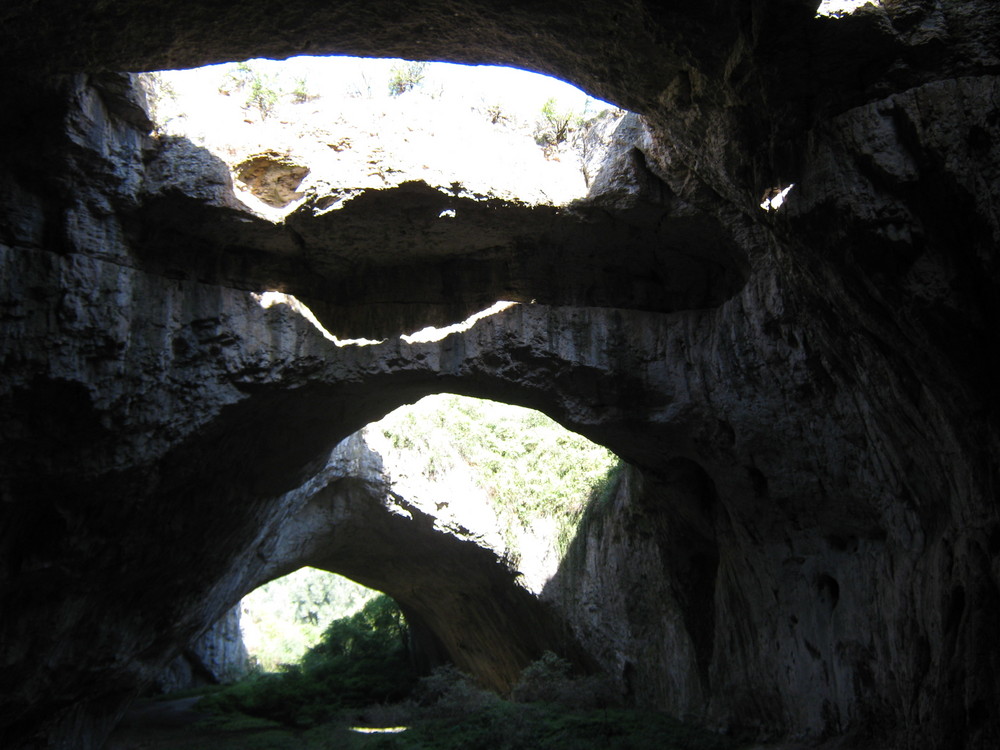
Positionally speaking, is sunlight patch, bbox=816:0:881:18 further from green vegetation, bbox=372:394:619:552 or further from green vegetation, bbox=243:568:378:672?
green vegetation, bbox=243:568:378:672

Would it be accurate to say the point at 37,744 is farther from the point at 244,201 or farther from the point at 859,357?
the point at 859,357

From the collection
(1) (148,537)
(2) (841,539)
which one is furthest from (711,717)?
(1) (148,537)

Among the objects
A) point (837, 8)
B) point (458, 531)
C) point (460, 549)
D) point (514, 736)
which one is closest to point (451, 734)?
point (514, 736)

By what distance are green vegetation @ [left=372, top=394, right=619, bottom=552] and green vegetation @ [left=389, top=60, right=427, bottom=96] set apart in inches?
235

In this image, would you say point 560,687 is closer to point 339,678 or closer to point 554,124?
point 339,678

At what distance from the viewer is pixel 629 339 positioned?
9250mm

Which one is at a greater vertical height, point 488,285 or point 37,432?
point 488,285

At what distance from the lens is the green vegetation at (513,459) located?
13.5 meters

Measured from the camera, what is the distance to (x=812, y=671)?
848cm

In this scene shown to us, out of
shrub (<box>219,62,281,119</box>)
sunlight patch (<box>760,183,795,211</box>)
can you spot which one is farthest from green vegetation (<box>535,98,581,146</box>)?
sunlight patch (<box>760,183,795,211</box>)

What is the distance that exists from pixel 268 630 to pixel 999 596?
28326 millimetres

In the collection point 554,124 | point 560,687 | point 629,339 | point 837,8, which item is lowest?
point 560,687

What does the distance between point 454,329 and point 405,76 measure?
288 cm

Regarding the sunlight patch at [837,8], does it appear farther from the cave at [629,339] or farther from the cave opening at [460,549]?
the cave opening at [460,549]
